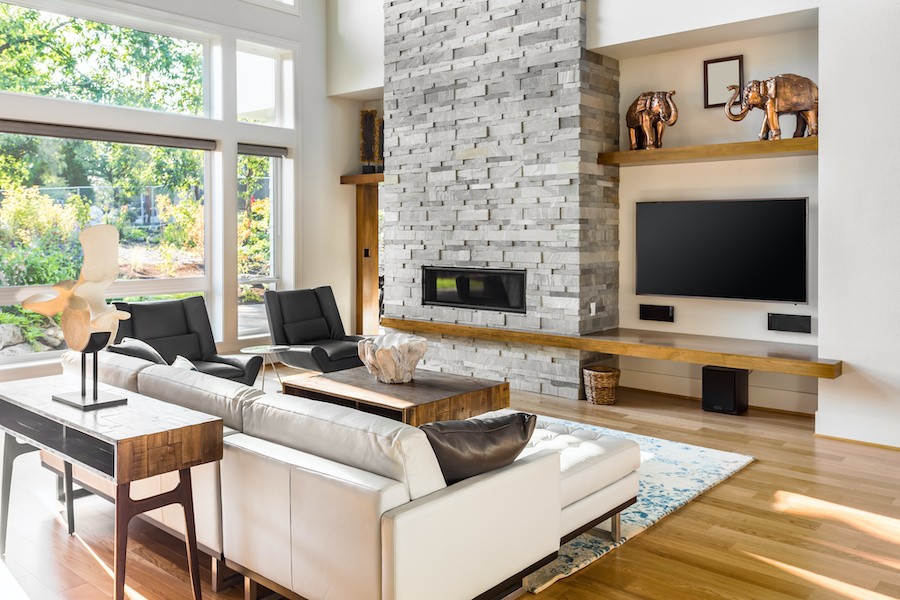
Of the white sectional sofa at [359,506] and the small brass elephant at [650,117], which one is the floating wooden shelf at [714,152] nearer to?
the small brass elephant at [650,117]

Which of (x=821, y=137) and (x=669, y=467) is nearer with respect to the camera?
(x=669, y=467)

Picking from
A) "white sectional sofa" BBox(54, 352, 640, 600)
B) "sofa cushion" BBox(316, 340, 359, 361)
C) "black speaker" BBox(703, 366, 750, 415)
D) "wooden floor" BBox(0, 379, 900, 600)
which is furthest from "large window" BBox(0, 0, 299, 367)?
"black speaker" BBox(703, 366, 750, 415)

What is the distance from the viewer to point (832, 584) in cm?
286

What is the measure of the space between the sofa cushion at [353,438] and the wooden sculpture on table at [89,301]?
606 mm

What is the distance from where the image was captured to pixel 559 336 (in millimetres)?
5977

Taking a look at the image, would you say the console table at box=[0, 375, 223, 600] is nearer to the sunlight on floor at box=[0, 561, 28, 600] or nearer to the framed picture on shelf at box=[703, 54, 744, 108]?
the sunlight on floor at box=[0, 561, 28, 600]

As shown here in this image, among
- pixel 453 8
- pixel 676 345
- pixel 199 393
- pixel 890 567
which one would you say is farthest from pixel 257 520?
pixel 453 8

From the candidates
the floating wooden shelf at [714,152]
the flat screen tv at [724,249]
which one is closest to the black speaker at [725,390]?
the flat screen tv at [724,249]

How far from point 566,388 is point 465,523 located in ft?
12.6

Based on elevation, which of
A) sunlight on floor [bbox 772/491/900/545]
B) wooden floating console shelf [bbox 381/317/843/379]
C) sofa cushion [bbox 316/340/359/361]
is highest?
wooden floating console shelf [bbox 381/317/843/379]

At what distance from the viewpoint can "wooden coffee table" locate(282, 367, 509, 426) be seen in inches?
164

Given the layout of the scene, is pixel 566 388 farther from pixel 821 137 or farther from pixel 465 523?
pixel 465 523

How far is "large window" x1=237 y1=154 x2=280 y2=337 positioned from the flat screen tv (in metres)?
3.75

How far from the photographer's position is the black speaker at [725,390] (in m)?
5.49
